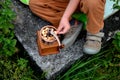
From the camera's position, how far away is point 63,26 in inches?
108

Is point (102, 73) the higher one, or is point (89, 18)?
point (89, 18)

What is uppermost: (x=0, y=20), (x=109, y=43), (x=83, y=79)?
(x=0, y=20)

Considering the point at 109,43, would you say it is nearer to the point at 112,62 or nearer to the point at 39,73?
the point at 112,62

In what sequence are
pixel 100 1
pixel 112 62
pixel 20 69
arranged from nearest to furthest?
pixel 100 1, pixel 20 69, pixel 112 62

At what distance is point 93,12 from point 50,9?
473 mm

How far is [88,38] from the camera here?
2953 millimetres

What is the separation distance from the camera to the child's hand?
8.95 ft

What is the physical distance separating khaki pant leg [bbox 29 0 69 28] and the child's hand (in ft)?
0.69

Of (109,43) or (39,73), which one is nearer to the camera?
(39,73)

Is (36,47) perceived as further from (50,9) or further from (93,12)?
(93,12)

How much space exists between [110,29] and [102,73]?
16.4 inches

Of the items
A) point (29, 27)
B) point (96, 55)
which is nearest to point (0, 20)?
point (29, 27)

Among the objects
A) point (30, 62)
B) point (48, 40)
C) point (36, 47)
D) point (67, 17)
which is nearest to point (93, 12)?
point (67, 17)

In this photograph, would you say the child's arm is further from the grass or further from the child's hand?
the grass
